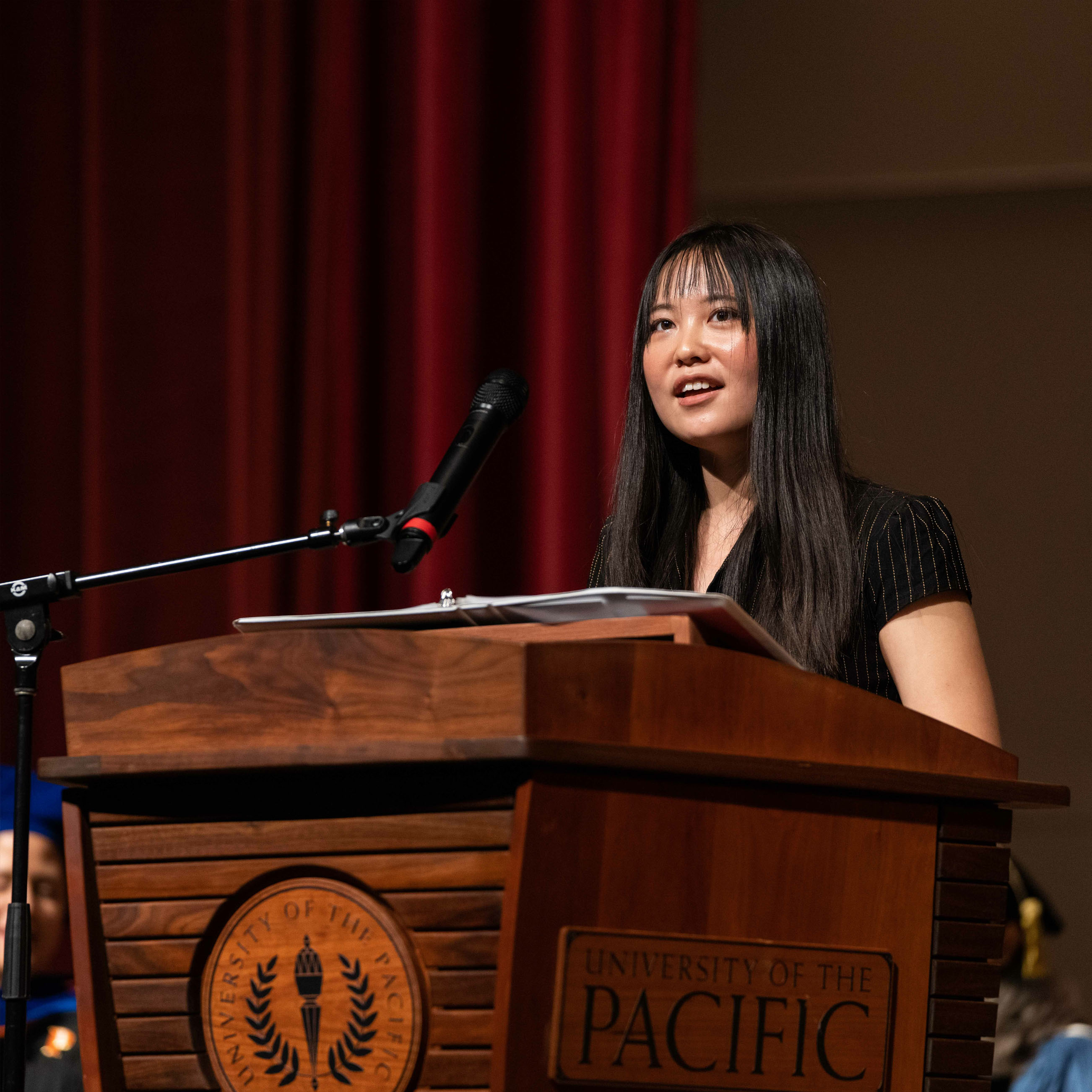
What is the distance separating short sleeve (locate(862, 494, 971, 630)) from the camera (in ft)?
4.16

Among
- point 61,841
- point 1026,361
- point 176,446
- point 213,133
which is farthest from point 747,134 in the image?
point 61,841

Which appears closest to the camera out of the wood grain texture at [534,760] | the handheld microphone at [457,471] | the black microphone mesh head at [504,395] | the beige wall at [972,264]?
the wood grain texture at [534,760]

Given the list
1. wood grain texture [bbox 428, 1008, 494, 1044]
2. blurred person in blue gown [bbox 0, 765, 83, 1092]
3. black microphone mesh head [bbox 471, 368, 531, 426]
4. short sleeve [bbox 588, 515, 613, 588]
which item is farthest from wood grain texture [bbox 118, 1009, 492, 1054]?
blurred person in blue gown [bbox 0, 765, 83, 1092]

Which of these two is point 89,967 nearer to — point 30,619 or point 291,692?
point 291,692

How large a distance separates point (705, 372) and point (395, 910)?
73 cm

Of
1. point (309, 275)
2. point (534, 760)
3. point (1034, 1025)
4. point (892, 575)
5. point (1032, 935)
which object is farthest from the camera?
point (309, 275)

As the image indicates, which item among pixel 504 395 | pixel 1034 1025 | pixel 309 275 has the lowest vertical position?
pixel 1034 1025

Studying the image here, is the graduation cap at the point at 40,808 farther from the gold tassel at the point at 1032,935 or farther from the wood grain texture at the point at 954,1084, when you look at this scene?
the gold tassel at the point at 1032,935

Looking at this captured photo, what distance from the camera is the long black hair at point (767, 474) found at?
1304mm

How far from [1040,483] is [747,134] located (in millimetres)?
925

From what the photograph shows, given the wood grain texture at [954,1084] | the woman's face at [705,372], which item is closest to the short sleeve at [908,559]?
the woman's face at [705,372]

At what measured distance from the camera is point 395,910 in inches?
33.0

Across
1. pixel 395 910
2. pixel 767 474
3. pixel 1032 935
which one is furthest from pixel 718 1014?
pixel 1032 935

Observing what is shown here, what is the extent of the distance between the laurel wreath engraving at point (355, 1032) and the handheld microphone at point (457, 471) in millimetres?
279
